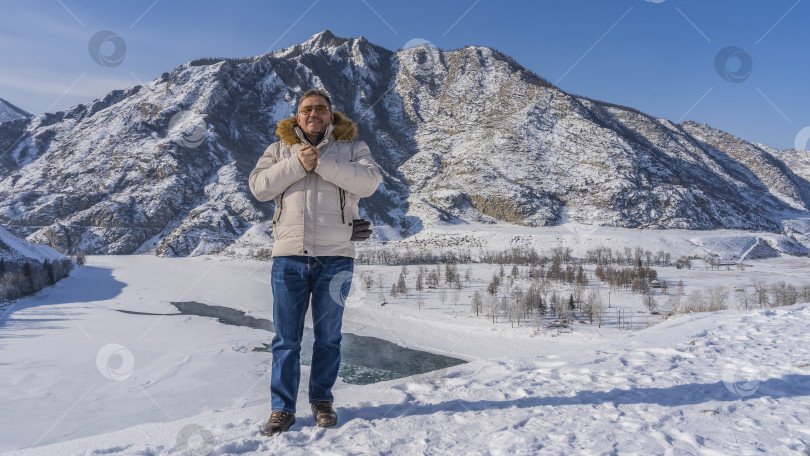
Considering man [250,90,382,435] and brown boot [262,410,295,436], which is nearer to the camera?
brown boot [262,410,295,436]

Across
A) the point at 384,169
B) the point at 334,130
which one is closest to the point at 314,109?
the point at 334,130

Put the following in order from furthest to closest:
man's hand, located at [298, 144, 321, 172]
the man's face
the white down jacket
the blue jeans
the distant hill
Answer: the distant hill, the man's face, the blue jeans, the white down jacket, man's hand, located at [298, 144, 321, 172]

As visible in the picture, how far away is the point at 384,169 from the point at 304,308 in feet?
550

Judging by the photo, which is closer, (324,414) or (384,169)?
(324,414)

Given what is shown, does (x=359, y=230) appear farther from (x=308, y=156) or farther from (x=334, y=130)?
(x=334, y=130)

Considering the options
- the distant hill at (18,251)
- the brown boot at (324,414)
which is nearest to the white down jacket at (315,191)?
the brown boot at (324,414)

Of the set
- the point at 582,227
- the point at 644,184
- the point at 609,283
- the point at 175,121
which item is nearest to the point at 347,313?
the point at 609,283

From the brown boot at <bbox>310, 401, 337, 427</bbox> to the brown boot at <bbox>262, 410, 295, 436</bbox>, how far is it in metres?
0.22

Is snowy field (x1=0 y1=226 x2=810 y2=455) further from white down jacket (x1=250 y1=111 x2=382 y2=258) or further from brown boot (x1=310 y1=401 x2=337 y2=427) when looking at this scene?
white down jacket (x1=250 y1=111 x2=382 y2=258)

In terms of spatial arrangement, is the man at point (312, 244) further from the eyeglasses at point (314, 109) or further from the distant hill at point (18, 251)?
the distant hill at point (18, 251)

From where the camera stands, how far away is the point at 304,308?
→ 3941mm

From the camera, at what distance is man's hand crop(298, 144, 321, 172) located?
3.57 meters

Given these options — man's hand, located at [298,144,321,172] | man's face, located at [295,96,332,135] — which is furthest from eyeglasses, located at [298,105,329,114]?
man's hand, located at [298,144,321,172]

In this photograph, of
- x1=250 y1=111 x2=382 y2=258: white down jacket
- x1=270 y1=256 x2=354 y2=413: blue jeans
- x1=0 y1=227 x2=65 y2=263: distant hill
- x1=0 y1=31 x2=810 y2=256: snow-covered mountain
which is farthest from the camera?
x1=0 y1=31 x2=810 y2=256: snow-covered mountain
